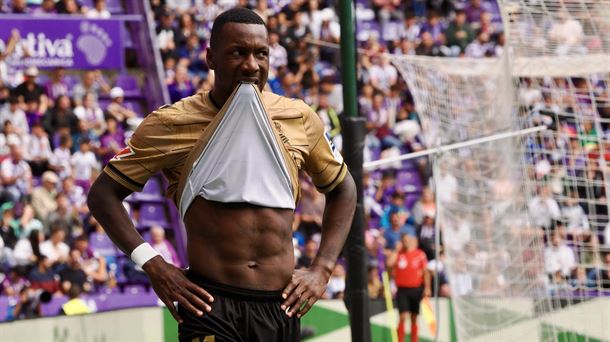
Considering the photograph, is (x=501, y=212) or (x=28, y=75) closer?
(x=501, y=212)

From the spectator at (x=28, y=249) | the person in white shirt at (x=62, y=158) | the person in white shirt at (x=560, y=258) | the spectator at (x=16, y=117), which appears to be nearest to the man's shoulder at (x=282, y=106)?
the person in white shirt at (x=560, y=258)

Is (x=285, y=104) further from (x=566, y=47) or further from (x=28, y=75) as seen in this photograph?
(x=28, y=75)

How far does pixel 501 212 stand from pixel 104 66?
7.46m

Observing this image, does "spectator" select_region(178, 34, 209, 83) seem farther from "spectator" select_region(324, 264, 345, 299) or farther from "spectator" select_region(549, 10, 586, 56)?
"spectator" select_region(549, 10, 586, 56)

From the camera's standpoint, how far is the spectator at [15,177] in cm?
1534

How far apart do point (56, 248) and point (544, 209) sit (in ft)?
17.9

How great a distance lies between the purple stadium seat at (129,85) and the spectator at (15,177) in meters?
2.95

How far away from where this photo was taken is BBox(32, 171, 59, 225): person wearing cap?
15.3 meters

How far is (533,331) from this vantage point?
11.2 metres

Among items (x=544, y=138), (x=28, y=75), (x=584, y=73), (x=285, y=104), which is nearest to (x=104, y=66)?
(x=28, y=75)

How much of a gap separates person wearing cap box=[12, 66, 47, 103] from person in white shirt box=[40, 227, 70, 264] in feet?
7.91

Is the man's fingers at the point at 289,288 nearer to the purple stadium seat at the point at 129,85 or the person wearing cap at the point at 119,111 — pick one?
the person wearing cap at the point at 119,111

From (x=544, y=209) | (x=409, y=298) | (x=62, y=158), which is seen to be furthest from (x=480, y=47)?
(x=544, y=209)

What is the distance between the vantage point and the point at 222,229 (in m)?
4.75
